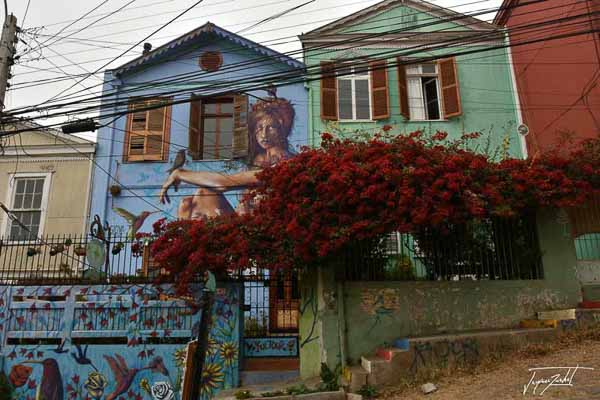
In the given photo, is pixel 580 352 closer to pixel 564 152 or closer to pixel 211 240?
pixel 564 152

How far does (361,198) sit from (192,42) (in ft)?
30.4

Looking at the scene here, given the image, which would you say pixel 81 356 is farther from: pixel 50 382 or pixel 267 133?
pixel 267 133

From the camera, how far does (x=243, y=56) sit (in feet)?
45.6

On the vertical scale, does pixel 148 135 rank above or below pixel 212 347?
above

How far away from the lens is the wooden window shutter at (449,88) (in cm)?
1310

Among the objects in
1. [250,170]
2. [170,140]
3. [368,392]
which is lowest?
[368,392]

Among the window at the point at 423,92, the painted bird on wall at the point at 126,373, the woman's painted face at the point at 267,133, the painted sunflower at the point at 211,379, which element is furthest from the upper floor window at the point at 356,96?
the painted bird on wall at the point at 126,373

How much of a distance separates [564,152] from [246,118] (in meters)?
8.07

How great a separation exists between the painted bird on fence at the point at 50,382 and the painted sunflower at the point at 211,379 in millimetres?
2561

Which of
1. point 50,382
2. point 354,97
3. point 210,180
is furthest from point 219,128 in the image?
point 50,382

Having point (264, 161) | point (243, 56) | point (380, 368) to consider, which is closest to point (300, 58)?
point (243, 56)

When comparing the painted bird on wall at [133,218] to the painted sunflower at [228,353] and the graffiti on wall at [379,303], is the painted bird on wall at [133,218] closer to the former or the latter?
the painted sunflower at [228,353]

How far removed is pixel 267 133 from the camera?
513 inches

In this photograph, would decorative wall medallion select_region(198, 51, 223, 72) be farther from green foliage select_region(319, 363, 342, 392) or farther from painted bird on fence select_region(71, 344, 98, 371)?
green foliage select_region(319, 363, 342, 392)
